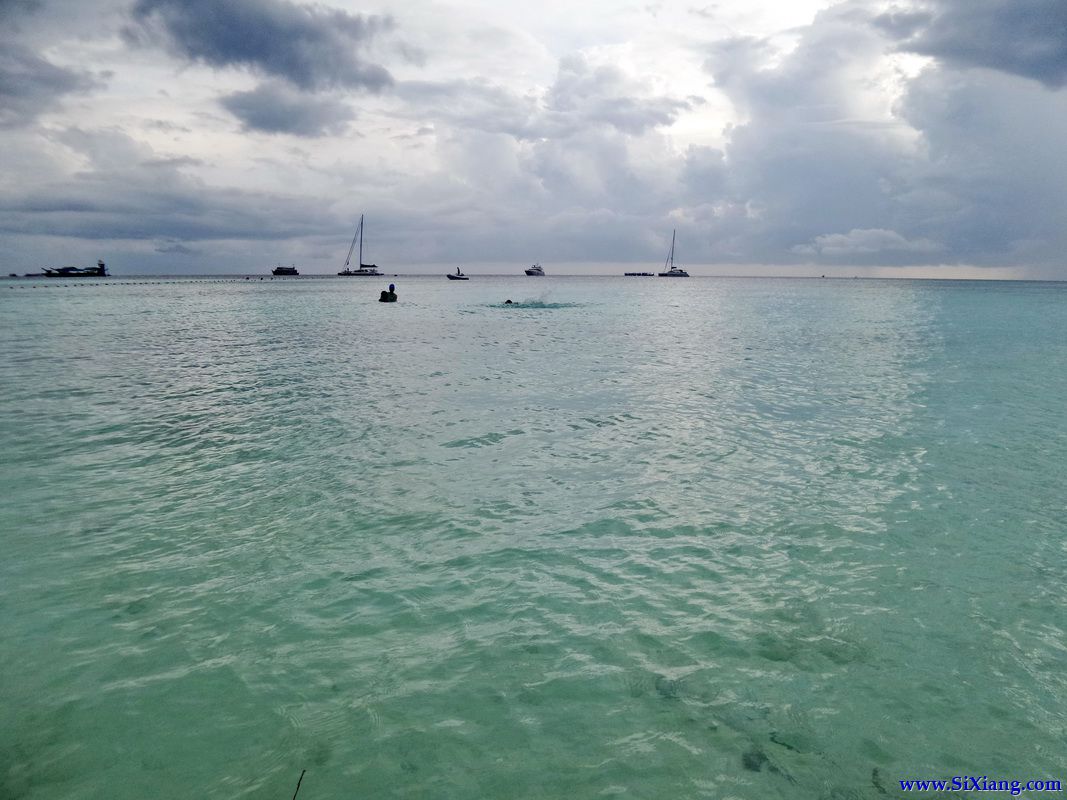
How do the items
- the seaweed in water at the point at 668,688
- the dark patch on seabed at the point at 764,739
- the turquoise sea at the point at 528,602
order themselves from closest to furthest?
the dark patch on seabed at the point at 764,739
the turquoise sea at the point at 528,602
the seaweed in water at the point at 668,688

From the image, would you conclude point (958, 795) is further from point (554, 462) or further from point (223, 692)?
point (554, 462)

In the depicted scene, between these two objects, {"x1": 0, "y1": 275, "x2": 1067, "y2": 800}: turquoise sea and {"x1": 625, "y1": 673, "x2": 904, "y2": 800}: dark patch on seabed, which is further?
{"x1": 0, "y1": 275, "x2": 1067, "y2": 800}: turquoise sea

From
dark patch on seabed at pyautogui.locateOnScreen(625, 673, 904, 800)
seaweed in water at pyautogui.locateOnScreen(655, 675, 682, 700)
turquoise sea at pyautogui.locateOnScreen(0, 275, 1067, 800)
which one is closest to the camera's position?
dark patch on seabed at pyautogui.locateOnScreen(625, 673, 904, 800)

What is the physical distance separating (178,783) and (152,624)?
10.3ft

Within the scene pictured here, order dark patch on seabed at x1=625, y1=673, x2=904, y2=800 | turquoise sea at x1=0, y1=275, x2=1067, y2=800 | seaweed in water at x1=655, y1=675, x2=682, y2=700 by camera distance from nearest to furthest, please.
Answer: dark patch on seabed at x1=625, y1=673, x2=904, y2=800, turquoise sea at x1=0, y1=275, x2=1067, y2=800, seaweed in water at x1=655, y1=675, x2=682, y2=700

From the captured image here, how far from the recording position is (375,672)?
6.86m

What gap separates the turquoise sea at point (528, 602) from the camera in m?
5.65

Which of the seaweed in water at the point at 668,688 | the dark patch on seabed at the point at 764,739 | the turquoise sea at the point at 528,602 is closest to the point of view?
the dark patch on seabed at the point at 764,739

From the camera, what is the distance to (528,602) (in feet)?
27.6

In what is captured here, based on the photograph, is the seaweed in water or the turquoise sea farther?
the seaweed in water

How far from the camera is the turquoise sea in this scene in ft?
18.5

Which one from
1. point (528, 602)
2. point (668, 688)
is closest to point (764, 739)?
point (668, 688)

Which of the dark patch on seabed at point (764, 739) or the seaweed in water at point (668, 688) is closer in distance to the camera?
the dark patch on seabed at point (764, 739)

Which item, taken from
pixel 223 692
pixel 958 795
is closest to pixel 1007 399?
pixel 958 795
